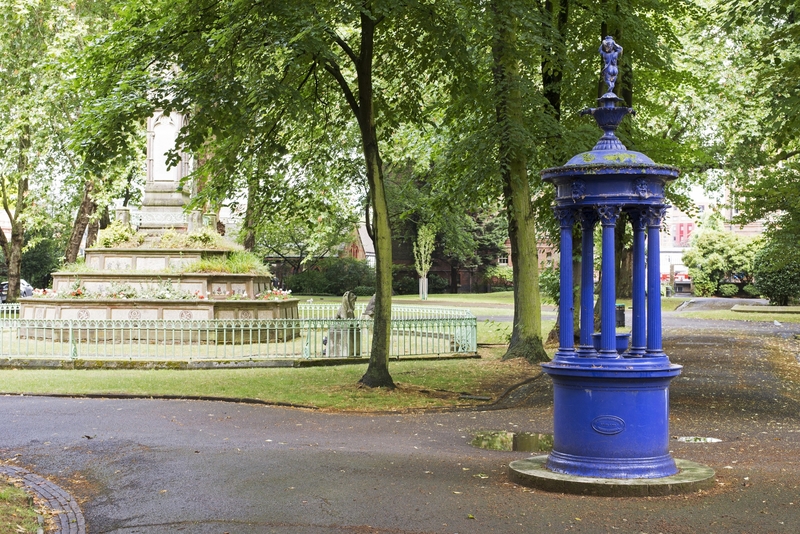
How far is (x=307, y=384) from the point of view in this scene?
1664 cm

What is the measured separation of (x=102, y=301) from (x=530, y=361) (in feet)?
34.8

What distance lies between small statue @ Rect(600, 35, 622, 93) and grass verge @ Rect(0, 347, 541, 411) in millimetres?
6596

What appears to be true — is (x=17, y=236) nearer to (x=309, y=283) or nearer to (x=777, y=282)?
Result: (x=309, y=283)

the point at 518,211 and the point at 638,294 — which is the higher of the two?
the point at 518,211

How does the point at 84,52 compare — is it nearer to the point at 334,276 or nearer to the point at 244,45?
the point at 244,45

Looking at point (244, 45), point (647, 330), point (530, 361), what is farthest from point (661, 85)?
point (647, 330)

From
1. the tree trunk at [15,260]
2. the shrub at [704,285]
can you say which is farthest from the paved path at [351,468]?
the shrub at [704,285]

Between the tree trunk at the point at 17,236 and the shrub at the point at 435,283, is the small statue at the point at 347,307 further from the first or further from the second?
the shrub at the point at 435,283

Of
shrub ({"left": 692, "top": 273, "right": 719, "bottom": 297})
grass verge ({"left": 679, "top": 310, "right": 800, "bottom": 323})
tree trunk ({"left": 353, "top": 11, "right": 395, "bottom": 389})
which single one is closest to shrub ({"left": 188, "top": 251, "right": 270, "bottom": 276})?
tree trunk ({"left": 353, "top": 11, "right": 395, "bottom": 389})

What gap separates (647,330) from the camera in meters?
9.14

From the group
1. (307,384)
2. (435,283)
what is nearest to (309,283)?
(435,283)

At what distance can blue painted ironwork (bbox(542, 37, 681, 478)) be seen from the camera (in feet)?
27.5

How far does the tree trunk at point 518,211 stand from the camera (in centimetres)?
1861

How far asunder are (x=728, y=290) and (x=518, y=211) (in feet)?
157
